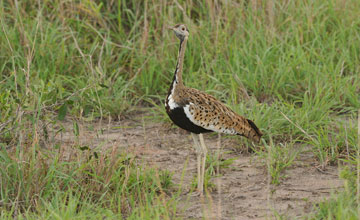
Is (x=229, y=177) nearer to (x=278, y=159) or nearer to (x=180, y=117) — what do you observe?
(x=278, y=159)

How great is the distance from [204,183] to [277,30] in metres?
2.67

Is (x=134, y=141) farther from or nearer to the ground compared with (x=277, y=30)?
nearer to the ground

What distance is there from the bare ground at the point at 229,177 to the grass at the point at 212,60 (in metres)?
0.13

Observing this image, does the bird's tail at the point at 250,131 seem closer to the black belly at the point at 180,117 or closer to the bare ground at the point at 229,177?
the bare ground at the point at 229,177

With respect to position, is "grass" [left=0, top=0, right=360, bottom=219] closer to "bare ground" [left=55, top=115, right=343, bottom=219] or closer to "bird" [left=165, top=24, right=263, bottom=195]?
"bare ground" [left=55, top=115, right=343, bottom=219]

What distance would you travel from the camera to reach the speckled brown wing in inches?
188

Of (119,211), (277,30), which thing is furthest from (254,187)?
(277,30)

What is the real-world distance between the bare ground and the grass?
13cm

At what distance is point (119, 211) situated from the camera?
4156mm

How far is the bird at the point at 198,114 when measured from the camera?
474 cm

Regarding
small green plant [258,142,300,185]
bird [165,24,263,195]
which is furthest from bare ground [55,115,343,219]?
bird [165,24,263,195]

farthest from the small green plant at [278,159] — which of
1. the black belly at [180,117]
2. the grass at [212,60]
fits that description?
the black belly at [180,117]

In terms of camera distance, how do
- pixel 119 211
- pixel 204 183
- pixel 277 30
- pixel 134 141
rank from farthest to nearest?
pixel 277 30 < pixel 134 141 < pixel 204 183 < pixel 119 211

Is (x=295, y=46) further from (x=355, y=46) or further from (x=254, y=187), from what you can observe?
(x=254, y=187)
